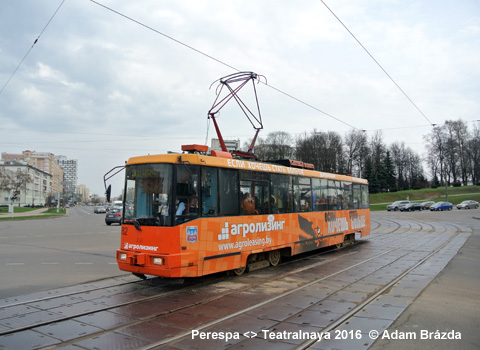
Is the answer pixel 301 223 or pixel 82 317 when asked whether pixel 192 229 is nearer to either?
pixel 82 317

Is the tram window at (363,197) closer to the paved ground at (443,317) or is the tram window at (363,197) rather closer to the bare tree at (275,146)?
the paved ground at (443,317)

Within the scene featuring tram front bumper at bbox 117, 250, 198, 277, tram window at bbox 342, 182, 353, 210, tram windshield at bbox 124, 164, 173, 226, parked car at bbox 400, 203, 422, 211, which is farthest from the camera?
parked car at bbox 400, 203, 422, 211

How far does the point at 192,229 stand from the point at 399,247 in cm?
1063

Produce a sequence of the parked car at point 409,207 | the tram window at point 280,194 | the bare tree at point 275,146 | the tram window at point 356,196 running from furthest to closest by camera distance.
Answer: the bare tree at point 275,146, the parked car at point 409,207, the tram window at point 356,196, the tram window at point 280,194

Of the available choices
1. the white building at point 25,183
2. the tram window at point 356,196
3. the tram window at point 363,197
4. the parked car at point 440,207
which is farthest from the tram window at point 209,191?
the white building at point 25,183

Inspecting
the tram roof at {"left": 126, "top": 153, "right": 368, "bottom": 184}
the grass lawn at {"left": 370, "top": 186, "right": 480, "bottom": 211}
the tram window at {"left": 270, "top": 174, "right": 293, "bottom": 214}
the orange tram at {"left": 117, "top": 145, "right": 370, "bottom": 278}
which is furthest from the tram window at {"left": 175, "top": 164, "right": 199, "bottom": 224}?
the grass lawn at {"left": 370, "top": 186, "right": 480, "bottom": 211}

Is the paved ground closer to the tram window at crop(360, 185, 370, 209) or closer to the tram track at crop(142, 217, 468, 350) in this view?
the tram track at crop(142, 217, 468, 350)

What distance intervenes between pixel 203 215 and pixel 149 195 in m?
1.22

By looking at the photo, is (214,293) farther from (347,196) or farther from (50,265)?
(347,196)

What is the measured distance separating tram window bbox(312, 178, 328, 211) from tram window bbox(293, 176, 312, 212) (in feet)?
Result: 1.33

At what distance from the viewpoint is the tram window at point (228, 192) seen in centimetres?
823

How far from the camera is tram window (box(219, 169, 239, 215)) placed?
8227 millimetres

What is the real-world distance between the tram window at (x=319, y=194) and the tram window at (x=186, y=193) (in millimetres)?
5950

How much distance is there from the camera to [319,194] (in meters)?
12.9
